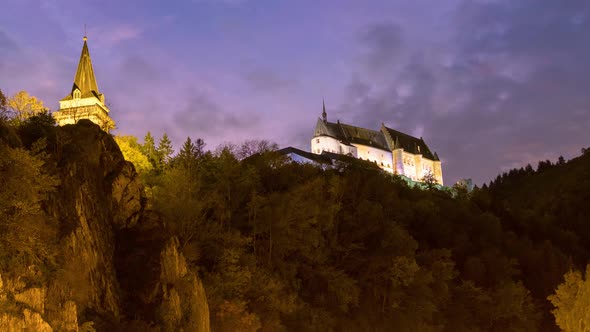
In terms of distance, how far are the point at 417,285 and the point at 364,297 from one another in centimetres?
430

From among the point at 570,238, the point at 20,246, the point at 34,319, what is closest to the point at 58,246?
the point at 20,246

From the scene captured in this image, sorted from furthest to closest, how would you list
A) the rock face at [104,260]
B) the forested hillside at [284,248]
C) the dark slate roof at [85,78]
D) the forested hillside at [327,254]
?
1. the dark slate roof at [85,78]
2. the forested hillside at [327,254]
3. the forested hillside at [284,248]
4. the rock face at [104,260]

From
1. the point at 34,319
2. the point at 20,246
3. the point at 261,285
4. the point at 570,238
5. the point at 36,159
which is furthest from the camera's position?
the point at 570,238

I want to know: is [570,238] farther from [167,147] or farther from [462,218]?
[167,147]

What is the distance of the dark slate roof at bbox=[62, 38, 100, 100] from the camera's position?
249 feet

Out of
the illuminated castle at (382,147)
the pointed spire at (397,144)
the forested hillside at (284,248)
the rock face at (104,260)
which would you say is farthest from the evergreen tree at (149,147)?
the pointed spire at (397,144)

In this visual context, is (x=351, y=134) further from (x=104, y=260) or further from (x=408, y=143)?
(x=104, y=260)

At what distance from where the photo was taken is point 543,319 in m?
59.2

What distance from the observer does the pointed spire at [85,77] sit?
250ft

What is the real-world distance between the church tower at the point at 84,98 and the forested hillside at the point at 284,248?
2146 centimetres

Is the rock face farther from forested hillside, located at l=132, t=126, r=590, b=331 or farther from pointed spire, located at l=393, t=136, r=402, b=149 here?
pointed spire, located at l=393, t=136, r=402, b=149

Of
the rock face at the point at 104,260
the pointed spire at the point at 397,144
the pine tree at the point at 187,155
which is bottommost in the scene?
the rock face at the point at 104,260

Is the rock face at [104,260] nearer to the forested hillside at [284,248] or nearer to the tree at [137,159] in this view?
the forested hillside at [284,248]

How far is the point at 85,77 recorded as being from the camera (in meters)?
77.1
